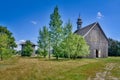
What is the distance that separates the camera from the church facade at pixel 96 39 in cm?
5515

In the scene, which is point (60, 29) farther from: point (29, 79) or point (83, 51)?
point (29, 79)

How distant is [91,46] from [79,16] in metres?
18.7

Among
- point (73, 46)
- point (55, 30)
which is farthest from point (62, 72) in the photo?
point (55, 30)

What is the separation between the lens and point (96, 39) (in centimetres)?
5703

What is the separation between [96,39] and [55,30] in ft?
47.7

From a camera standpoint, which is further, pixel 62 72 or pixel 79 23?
pixel 79 23

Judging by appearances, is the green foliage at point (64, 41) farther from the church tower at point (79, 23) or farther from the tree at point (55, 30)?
the church tower at point (79, 23)

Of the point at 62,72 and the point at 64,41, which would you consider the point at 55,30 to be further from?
the point at 62,72

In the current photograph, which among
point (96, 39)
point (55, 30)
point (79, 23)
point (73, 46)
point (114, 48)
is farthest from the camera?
point (114, 48)

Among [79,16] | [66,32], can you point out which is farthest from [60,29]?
[79,16]

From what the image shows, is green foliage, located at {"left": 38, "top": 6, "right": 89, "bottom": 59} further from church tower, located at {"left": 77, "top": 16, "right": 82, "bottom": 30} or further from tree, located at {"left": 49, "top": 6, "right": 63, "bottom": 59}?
church tower, located at {"left": 77, "top": 16, "right": 82, "bottom": 30}

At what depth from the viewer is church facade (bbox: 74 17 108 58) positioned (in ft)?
181

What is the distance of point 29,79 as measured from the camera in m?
15.6

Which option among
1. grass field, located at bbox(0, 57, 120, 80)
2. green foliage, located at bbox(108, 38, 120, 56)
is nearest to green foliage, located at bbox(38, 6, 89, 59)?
grass field, located at bbox(0, 57, 120, 80)
